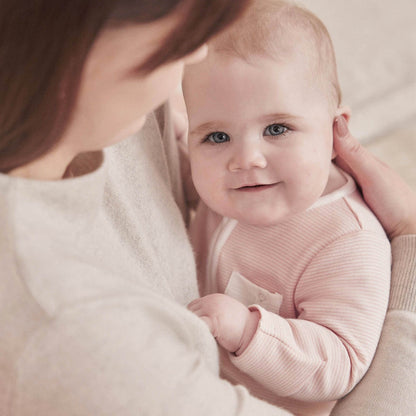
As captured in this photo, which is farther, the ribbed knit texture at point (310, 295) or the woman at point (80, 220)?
the ribbed knit texture at point (310, 295)

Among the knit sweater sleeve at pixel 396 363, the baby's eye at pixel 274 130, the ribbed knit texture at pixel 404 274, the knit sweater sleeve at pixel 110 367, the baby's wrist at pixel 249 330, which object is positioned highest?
the knit sweater sleeve at pixel 110 367

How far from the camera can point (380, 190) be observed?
1.01 meters

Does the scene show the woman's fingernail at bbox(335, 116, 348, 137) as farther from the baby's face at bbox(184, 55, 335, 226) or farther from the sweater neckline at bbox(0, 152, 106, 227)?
the sweater neckline at bbox(0, 152, 106, 227)

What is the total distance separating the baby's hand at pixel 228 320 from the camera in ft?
2.69

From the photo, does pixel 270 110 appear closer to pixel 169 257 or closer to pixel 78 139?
pixel 169 257

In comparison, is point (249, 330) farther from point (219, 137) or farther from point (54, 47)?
point (54, 47)

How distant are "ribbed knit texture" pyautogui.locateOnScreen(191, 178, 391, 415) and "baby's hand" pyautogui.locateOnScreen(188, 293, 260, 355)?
0.02 meters

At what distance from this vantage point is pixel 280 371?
847mm

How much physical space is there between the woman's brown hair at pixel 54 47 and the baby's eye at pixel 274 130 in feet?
1.26

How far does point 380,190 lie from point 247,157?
0.28m

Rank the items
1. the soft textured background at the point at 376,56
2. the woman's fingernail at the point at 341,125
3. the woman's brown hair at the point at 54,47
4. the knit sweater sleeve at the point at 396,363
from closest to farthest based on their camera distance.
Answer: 1. the woman's brown hair at the point at 54,47
2. the knit sweater sleeve at the point at 396,363
3. the woman's fingernail at the point at 341,125
4. the soft textured background at the point at 376,56

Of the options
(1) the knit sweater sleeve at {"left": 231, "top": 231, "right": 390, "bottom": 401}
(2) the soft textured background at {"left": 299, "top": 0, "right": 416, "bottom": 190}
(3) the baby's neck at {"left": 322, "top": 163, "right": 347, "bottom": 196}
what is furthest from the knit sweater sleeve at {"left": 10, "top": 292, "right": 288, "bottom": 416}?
(2) the soft textured background at {"left": 299, "top": 0, "right": 416, "bottom": 190}

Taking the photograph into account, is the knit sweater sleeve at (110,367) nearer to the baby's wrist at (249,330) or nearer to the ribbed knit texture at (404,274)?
the baby's wrist at (249,330)

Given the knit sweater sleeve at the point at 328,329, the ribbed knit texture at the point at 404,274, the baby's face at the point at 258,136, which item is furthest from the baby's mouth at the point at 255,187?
the ribbed knit texture at the point at 404,274
